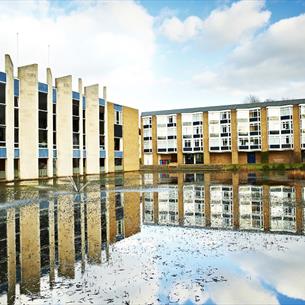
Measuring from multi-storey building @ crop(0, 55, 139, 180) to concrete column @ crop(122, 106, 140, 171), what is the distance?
32 cm

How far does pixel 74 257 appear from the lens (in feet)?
30.0

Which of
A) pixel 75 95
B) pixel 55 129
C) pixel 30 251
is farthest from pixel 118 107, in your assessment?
pixel 30 251

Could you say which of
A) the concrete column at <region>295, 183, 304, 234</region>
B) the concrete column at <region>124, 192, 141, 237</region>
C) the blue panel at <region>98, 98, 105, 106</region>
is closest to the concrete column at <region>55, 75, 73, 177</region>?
the blue panel at <region>98, 98, 105, 106</region>

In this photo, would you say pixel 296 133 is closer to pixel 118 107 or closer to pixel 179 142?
pixel 179 142

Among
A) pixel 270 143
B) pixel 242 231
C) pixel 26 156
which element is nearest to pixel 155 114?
pixel 270 143

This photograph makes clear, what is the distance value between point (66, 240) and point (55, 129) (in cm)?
3591

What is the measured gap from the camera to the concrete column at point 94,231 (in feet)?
30.7

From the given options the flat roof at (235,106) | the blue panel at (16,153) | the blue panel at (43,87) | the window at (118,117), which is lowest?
the blue panel at (16,153)

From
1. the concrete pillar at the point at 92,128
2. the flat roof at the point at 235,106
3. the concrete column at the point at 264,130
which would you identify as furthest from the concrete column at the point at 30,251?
the flat roof at the point at 235,106

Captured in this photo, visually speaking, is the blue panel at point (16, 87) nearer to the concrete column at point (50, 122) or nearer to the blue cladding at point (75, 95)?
the concrete column at point (50, 122)

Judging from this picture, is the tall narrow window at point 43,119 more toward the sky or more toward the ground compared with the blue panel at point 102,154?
more toward the sky

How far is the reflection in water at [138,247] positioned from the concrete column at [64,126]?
89.3 ft

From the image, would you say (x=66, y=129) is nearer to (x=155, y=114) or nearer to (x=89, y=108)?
(x=89, y=108)

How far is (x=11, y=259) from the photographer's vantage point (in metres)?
8.96
